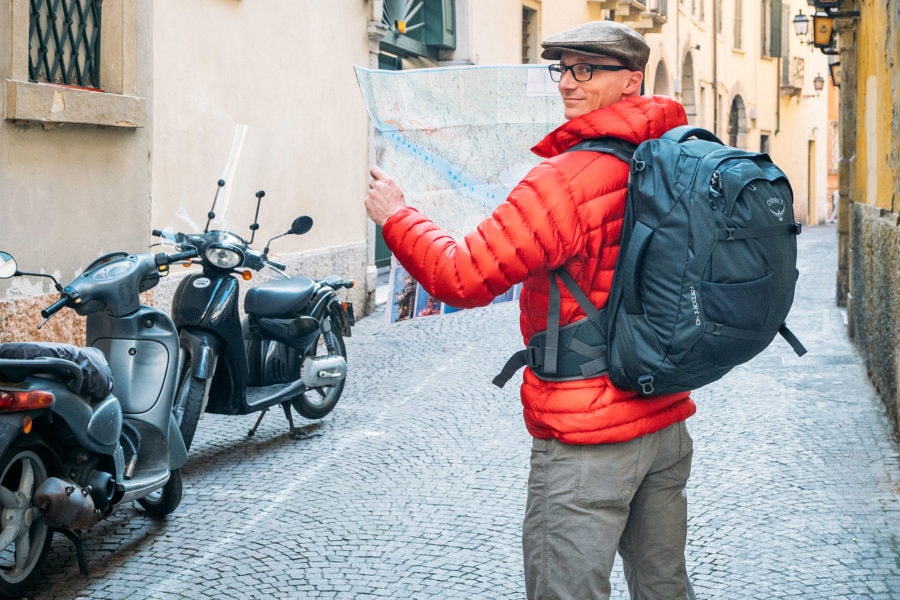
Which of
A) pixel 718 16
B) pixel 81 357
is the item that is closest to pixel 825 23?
pixel 81 357

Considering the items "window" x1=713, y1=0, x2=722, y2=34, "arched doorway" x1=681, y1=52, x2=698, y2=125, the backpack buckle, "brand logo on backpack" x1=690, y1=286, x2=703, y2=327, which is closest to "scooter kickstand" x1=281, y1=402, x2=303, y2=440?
the backpack buckle

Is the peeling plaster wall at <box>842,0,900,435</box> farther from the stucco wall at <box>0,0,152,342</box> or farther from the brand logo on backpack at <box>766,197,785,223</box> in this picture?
the stucco wall at <box>0,0,152,342</box>

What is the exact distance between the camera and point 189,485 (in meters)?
5.63

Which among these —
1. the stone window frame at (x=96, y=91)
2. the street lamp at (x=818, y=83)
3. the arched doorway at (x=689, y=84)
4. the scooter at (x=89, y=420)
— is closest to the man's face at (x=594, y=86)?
the scooter at (x=89, y=420)

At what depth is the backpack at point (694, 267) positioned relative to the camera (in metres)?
2.46

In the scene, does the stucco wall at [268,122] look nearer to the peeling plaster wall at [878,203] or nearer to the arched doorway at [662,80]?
the peeling plaster wall at [878,203]

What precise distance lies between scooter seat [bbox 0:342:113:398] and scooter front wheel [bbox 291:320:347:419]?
2.46 m

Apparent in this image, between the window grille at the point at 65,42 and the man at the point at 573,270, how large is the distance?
5213mm

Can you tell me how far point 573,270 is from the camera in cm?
265

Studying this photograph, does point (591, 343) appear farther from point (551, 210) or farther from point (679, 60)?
point (679, 60)

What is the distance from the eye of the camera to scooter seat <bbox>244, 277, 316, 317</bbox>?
21.5 feet

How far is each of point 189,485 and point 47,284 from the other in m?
2.12

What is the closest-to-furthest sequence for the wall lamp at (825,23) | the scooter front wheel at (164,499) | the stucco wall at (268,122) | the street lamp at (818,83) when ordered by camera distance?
the scooter front wheel at (164,499)
the stucco wall at (268,122)
the wall lamp at (825,23)
the street lamp at (818,83)

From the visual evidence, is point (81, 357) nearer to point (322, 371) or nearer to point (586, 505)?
point (586, 505)
